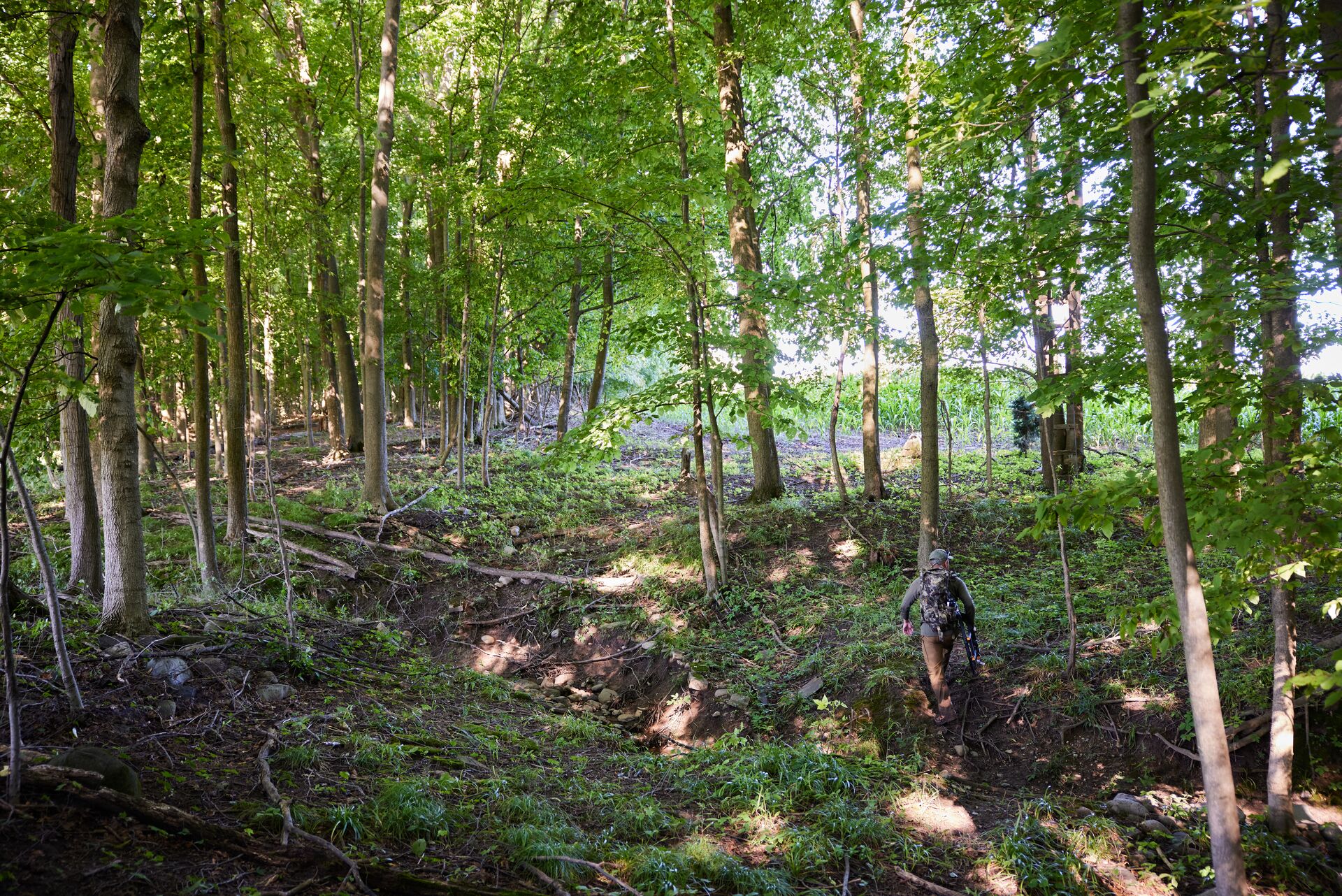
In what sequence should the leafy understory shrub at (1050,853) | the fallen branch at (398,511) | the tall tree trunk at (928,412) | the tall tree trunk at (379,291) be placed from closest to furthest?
the leafy understory shrub at (1050,853) < the tall tree trunk at (928,412) < the tall tree trunk at (379,291) < the fallen branch at (398,511)

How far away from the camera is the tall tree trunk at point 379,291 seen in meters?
10.2

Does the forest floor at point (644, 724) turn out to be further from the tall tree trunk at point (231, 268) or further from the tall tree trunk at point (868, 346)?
the tall tree trunk at point (231, 268)

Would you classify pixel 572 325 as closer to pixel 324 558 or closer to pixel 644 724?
pixel 324 558

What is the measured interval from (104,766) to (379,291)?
8.96 m

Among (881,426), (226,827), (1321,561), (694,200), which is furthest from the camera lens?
(881,426)

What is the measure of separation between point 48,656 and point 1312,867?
8136 mm

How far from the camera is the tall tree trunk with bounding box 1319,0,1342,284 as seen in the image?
2875 mm

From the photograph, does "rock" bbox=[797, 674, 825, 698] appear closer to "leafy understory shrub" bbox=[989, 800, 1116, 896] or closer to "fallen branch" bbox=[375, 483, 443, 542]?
"leafy understory shrub" bbox=[989, 800, 1116, 896]

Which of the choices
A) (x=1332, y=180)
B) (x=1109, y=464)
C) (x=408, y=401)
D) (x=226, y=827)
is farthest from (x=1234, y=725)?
(x=408, y=401)

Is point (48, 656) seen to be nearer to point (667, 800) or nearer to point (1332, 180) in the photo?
point (667, 800)

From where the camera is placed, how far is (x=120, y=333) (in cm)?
450

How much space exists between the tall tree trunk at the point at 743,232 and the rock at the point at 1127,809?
4931 millimetres

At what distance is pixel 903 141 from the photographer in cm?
465

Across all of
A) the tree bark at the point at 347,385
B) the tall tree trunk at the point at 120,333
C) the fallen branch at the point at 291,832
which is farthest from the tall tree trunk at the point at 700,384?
the tree bark at the point at 347,385
